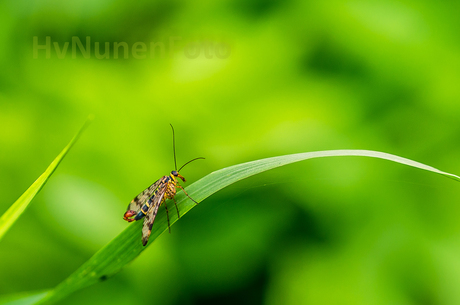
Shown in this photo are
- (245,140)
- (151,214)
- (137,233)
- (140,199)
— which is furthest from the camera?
(245,140)

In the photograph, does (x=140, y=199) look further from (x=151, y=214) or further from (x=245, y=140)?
(x=245, y=140)

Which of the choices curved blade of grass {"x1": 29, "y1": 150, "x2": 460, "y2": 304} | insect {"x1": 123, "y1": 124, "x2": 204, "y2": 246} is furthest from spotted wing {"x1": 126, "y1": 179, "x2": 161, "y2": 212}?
curved blade of grass {"x1": 29, "y1": 150, "x2": 460, "y2": 304}

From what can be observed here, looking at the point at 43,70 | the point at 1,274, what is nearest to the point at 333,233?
the point at 1,274

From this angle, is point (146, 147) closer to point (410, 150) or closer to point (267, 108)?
point (267, 108)

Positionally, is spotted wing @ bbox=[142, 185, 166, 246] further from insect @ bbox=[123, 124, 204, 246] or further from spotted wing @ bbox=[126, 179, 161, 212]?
spotted wing @ bbox=[126, 179, 161, 212]

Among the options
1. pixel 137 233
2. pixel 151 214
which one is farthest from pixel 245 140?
pixel 137 233
